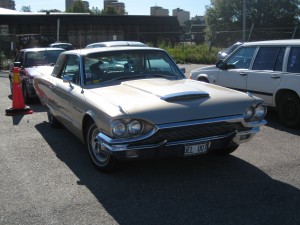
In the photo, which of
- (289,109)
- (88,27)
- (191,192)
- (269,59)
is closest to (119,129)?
(191,192)

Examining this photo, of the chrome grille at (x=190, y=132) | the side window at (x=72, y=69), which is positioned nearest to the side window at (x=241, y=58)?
the side window at (x=72, y=69)

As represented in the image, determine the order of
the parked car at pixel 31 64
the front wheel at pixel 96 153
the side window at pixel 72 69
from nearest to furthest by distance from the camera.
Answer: the front wheel at pixel 96 153 < the side window at pixel 72 69 < the parked car at pixel 31 64

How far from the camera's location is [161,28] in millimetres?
45750

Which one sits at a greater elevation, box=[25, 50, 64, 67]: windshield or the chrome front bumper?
box=[25, 50, 64, 67]: windshield

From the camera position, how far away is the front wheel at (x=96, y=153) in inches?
198

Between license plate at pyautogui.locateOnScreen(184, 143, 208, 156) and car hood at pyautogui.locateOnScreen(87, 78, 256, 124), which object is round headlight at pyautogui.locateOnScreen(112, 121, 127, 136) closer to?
car hood at pyautogui.locateOnScreen(87, 78, 256, 124)

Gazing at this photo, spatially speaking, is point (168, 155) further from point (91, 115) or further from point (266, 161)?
point (266, 161)

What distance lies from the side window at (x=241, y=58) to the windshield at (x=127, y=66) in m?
2.59

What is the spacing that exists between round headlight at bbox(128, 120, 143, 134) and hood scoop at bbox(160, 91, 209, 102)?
49cm

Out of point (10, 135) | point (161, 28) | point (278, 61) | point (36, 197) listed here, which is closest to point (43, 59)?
point (10, 135)

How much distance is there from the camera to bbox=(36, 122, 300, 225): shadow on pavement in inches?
154

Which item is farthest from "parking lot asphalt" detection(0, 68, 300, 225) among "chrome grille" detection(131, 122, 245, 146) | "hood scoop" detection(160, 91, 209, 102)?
"hood scoop" detection(160, 91, 209, 102)

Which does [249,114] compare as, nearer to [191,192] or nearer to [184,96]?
[184,96]

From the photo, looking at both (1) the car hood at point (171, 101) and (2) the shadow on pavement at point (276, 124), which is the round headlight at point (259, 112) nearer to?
(1) the car hood at point (171, 101)
